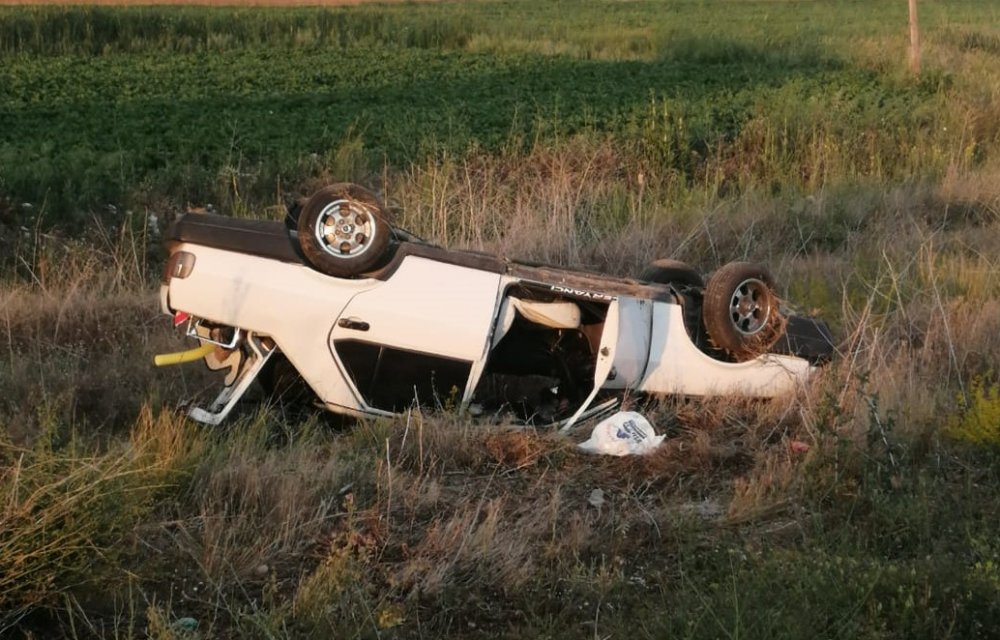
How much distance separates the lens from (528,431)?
5.99m

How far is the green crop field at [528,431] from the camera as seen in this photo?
417 centimetres

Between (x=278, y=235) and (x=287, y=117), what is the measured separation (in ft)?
41.9

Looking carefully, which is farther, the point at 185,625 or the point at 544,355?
the point at 544,355

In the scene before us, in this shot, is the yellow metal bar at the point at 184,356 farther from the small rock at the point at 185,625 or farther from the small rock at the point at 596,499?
the small rock at the point at 596,499

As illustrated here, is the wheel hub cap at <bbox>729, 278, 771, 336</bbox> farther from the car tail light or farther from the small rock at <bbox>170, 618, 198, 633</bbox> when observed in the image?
the small rock at <bbox>170, 618, 198, 633</bbox>

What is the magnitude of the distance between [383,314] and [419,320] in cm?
17

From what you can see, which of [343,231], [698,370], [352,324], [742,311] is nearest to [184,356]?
[352,324]

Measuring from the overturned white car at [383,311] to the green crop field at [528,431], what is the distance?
0.23m

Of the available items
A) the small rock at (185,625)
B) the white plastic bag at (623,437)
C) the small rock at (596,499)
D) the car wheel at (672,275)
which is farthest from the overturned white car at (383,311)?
the small rock at (185,625)

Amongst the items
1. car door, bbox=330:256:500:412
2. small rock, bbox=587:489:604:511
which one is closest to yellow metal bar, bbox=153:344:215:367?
car door, bbox=330:256:500:412

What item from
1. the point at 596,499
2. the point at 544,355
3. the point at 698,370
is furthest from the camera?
the point at 544,355

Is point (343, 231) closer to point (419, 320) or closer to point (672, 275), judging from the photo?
point (419, 320)

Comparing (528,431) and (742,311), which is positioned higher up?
(742,311)

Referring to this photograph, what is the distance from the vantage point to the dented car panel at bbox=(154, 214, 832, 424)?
585 centimetres
